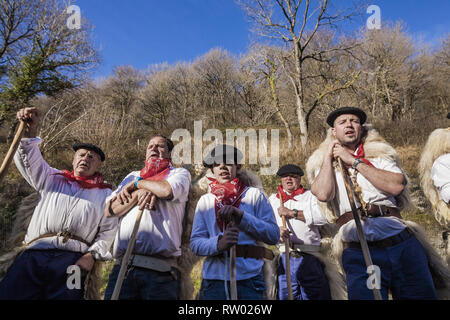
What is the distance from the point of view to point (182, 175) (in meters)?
2.83

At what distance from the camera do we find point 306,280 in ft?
10.9

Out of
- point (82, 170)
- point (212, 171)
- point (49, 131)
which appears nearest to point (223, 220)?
point (212, 171)

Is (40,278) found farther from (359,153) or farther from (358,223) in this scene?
(359,153)

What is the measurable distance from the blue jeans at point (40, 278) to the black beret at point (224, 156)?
154cm

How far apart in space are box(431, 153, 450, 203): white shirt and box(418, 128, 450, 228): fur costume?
0.15m

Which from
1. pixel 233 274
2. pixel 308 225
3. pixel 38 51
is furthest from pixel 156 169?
pixel 38 51

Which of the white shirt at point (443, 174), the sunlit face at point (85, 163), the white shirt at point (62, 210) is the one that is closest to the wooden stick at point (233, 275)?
the white shirt at point (62, 210)

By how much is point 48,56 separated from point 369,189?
17581 mm

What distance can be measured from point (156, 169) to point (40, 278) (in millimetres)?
1375

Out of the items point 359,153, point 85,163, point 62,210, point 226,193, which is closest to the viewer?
point 359,153

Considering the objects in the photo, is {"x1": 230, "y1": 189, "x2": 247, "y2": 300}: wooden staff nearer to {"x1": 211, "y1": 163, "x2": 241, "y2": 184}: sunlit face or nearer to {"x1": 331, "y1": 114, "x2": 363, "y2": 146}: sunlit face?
{"x1": 211, "y1": 163, "x2": 241, "y2": 184}: sunlit face

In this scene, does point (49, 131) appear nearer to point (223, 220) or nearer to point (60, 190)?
point (60, 190)

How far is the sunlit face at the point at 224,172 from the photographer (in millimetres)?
2717

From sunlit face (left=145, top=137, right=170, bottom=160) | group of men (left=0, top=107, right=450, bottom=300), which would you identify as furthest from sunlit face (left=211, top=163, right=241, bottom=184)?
sunlit face (left=145, top=137, right=170, bottom=160)
